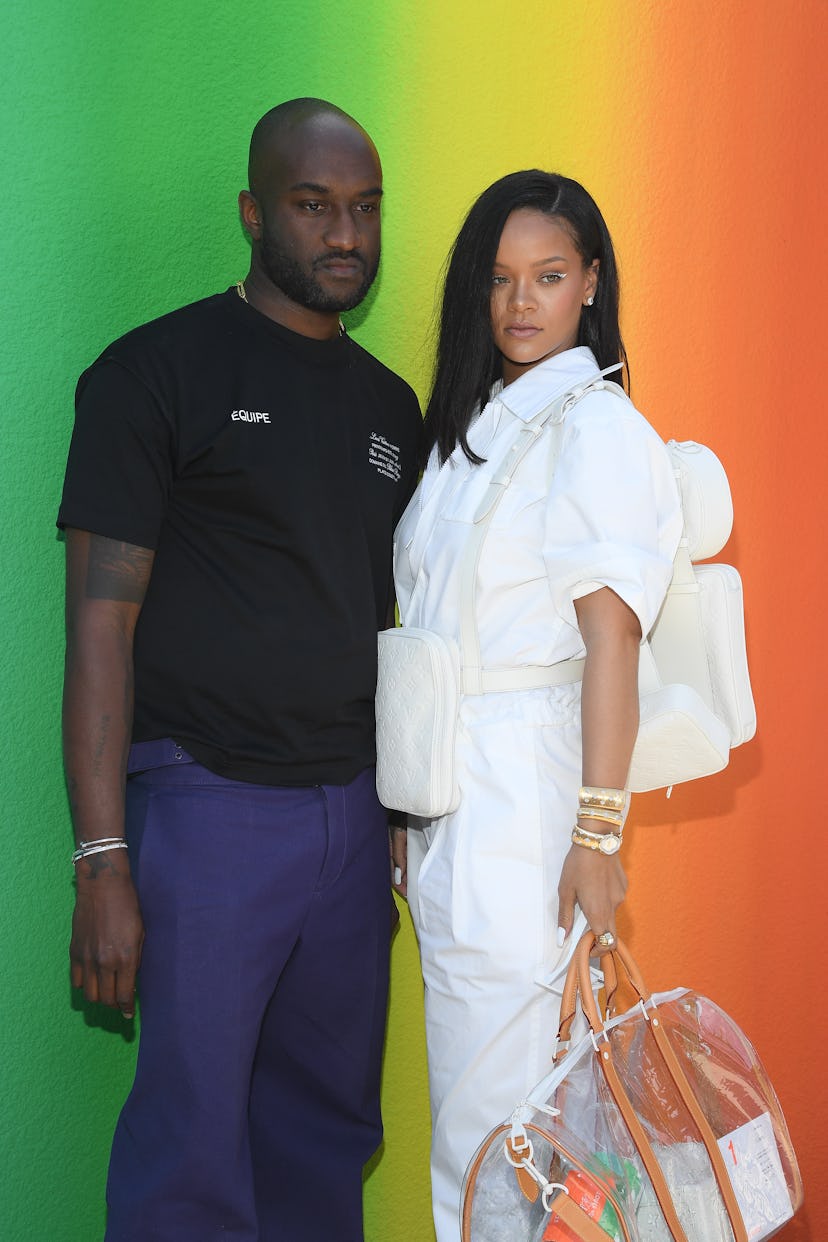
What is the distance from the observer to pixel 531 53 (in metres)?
2.38

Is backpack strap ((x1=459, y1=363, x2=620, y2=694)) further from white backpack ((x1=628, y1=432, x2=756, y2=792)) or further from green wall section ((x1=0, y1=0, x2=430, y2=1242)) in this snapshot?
green wall section ((x1=0, y1=0, x2=430, y2=1242))

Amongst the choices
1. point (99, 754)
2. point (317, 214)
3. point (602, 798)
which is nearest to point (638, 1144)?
point (602, 798)

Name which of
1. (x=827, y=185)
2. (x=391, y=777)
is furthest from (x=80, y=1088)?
(x=827, y=185)

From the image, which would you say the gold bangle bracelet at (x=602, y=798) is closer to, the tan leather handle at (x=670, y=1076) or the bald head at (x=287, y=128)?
the tan leather handle at (x=670, y=1076)

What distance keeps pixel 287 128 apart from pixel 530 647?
893mm

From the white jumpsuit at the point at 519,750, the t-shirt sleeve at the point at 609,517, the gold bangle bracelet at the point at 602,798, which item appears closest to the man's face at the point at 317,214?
the white jumpsuit at the point at 519,750

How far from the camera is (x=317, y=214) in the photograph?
77.9 inches

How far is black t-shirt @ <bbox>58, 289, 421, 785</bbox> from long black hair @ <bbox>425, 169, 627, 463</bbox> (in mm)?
215

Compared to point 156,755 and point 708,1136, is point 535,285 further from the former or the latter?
point 708,1136

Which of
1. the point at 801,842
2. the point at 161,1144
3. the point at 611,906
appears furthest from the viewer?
the point at 801,842

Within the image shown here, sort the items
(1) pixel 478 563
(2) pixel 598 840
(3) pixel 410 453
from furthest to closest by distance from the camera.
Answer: (3) pixel 410 453
(1) pixel 478 563
(2) pixel 598 840

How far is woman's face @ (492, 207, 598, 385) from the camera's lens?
1900 mm

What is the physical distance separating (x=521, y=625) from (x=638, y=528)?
0.21 meters

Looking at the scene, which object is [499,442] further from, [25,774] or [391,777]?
[25,774]
